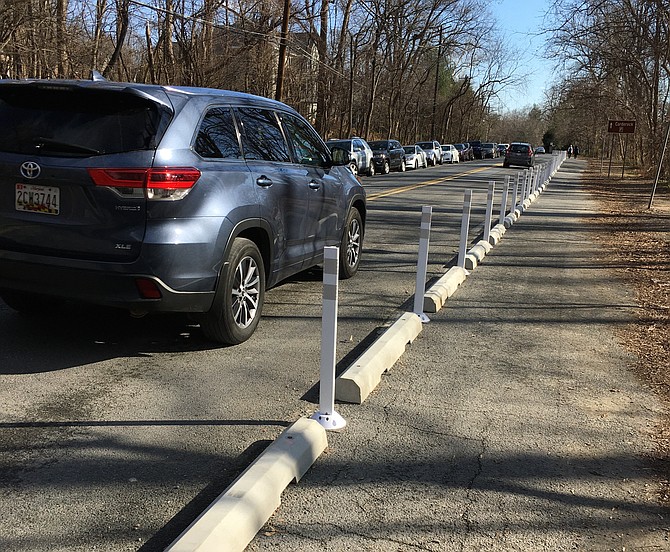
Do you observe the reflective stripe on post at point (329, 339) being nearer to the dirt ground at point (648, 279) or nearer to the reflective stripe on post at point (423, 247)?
the dirt ground at point (648, 279)

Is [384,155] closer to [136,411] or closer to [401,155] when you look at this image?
[401,155]

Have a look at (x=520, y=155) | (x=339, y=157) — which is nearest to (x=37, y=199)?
(x=339, y=157)

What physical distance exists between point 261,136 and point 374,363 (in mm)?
2359

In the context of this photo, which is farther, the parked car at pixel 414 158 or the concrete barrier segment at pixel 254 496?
the parked car at pixel 414 158

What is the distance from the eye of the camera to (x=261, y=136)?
19.3 feet

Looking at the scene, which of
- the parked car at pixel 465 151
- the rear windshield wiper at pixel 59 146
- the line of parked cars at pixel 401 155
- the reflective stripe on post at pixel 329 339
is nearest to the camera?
the reflective stripe on post at pixel 329 339

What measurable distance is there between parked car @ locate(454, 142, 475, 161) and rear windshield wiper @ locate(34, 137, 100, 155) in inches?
2527

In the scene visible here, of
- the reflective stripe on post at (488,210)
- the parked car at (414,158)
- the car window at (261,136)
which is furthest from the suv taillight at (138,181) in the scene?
the parked car at (414,158)

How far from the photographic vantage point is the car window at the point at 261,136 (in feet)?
18.4

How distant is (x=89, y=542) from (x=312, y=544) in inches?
36.4

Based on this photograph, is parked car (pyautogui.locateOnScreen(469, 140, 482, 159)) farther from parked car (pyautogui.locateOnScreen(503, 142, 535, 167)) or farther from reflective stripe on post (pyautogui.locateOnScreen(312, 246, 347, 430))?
reflective stripe on post (pyautogui.locateOnScreen(312, 246, 347, 430))

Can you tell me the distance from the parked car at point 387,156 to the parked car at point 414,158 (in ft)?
8.57

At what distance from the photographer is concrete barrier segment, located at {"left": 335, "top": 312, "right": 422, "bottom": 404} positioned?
14.4 ft

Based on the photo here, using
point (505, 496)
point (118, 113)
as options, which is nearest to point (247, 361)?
point (118, 113)
